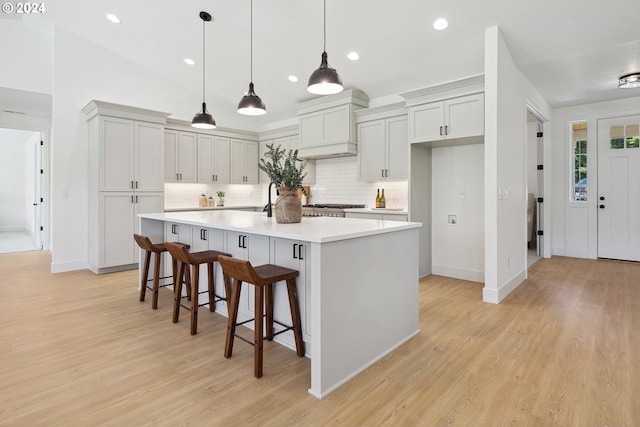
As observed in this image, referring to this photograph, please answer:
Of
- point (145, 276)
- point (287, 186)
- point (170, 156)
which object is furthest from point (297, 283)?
point (170, 156)

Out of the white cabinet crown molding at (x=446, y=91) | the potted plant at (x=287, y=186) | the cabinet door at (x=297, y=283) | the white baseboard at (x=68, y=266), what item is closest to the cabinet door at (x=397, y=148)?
the white cabinet crown molding at (x=446, y=91)

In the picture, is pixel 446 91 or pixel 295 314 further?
pixel 446 91

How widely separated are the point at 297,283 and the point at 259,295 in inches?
15.0

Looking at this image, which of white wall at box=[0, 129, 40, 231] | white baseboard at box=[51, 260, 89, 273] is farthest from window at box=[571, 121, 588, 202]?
white wall at box=[0, 129, 40, 231]

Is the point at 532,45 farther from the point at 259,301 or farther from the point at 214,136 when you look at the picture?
the point at 214,136

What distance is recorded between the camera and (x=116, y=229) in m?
5.16

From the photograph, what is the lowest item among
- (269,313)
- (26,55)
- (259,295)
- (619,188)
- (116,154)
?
(269,313)

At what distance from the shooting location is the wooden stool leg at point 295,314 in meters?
2.40

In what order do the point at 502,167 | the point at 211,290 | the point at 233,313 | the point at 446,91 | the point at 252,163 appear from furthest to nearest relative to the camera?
the point at 252,163
the point at 446,91
the point at 502,167
the point at 211,290
the point at 233,313

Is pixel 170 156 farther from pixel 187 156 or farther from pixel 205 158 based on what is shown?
pixel 205 158

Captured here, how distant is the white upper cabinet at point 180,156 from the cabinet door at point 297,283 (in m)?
4.13

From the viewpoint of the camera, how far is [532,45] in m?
3.85

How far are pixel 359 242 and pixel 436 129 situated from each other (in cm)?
270

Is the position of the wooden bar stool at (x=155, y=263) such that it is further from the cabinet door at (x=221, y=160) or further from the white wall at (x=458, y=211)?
the white wall at (x=458, y=211)
